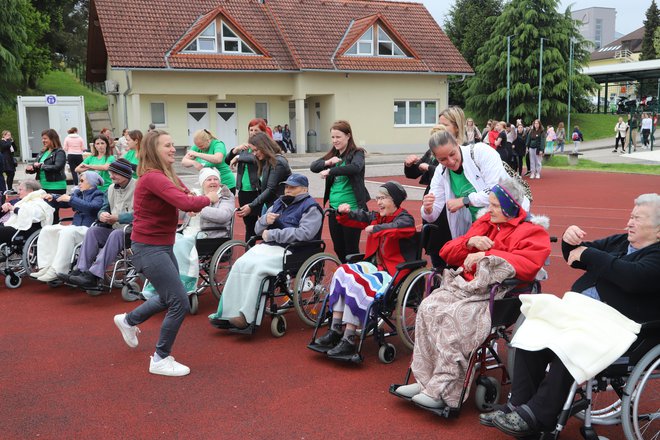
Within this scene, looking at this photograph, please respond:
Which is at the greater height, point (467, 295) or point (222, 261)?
point (467, 295)

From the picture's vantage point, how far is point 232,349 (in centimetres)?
585

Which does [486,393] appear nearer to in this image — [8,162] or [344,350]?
[344,350]

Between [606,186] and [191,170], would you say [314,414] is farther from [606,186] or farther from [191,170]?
[191,170]

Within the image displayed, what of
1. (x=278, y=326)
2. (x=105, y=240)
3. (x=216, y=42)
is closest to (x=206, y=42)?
(x=216, y=42)

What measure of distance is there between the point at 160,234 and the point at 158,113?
86.1ft

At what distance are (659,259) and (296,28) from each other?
30.1 meters

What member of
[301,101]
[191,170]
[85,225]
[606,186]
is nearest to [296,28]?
[301,101]

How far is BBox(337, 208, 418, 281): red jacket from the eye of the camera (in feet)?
18.4

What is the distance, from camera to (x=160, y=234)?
514 cm

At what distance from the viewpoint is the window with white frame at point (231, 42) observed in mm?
29948

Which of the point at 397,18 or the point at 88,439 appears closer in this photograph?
the point at 88,439

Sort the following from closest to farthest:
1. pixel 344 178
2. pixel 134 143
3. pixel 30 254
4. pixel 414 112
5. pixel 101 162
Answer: pixel 344 178 → pixel 30 254 → pixel 134 143 → pixel 101 162 → pixel 414 112

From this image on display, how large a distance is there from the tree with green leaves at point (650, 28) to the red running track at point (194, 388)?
79.4 meters

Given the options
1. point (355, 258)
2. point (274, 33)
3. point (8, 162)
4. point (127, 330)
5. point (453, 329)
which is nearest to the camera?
point (453, 329)
